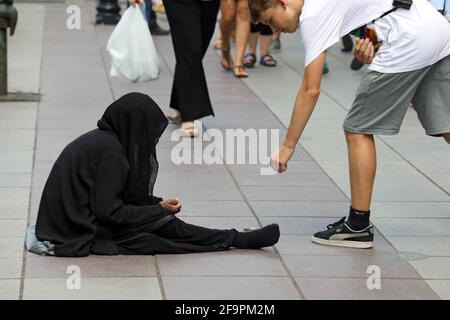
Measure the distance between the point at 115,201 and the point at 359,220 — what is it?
4.66 feet

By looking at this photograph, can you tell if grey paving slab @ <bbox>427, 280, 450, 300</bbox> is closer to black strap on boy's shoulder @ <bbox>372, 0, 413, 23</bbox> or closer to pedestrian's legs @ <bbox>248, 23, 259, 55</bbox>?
black strap on boy's shoulder @ <bbox>372, 0, 413, 23</bbox>

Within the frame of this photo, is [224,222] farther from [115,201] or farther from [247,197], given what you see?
[115,201]

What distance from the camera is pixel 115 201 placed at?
5.80 meters

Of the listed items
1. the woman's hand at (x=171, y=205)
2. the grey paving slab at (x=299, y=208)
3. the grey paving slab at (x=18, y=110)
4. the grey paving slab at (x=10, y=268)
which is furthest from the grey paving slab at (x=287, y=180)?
the grey paving slab at (x=18, y=110)

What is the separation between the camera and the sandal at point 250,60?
12734 mm

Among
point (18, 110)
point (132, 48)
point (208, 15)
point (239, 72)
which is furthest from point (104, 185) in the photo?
point (239, 72)

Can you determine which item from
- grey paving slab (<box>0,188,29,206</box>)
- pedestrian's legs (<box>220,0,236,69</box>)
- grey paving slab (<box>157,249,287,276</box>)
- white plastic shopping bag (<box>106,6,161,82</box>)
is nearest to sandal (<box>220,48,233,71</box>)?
pedestrian's legs (<box>220,0,236,69</box>)

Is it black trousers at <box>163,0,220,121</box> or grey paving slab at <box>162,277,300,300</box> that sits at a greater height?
black trousers at <box>163,0,220,121</box>

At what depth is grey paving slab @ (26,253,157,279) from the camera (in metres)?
5.62

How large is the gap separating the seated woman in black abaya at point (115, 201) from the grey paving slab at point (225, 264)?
3.3 inches

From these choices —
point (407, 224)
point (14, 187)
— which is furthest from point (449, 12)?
point (14, 187)

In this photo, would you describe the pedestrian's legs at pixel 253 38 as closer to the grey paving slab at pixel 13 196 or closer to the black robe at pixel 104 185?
the grey paving slab at pixel 13 196

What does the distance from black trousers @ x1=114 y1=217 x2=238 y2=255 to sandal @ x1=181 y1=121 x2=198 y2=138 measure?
120 inches
